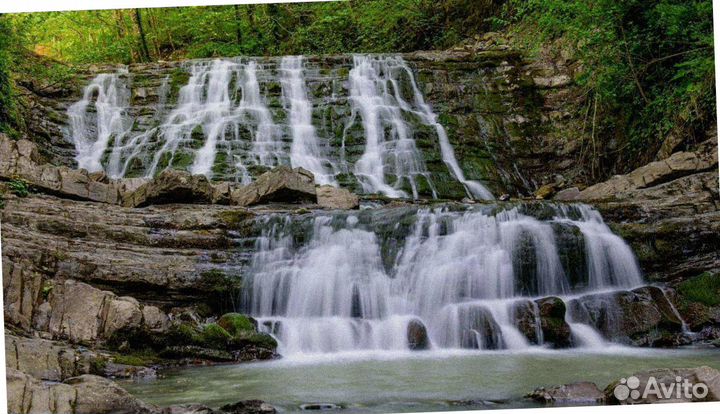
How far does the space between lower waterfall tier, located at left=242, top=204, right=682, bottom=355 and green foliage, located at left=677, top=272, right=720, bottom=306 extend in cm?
42

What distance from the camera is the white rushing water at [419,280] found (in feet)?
25.8

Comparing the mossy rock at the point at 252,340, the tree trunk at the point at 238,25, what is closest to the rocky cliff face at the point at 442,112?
the tree trunk at the point at 238,25

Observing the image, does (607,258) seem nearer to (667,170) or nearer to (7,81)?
(667,170)

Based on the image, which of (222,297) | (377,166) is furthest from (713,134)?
(222,297)

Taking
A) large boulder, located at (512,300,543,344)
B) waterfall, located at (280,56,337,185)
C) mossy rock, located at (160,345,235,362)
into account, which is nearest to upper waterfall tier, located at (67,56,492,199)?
waterfall, located at (280,56,337,185)

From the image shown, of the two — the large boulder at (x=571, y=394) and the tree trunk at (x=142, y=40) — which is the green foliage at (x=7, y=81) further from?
the large boulder at (x=571, y=394)

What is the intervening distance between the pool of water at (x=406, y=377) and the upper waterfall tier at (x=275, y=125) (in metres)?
5.68

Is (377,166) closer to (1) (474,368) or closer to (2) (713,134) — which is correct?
A: (2) (713,134)

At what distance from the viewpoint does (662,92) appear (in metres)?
11.9

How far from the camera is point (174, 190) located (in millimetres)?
10164

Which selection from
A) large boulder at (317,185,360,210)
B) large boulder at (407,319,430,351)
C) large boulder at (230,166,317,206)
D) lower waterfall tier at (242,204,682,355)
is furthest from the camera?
large boulder at (317,185,360,210)

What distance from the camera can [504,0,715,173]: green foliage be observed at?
1041 cm

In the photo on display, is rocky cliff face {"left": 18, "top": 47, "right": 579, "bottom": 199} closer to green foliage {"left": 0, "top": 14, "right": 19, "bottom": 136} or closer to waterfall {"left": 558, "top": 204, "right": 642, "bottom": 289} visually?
green foliage {"left": 0, "top": 14, "right": 19, "bottom": 136}

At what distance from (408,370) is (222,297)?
2867 millimetres
